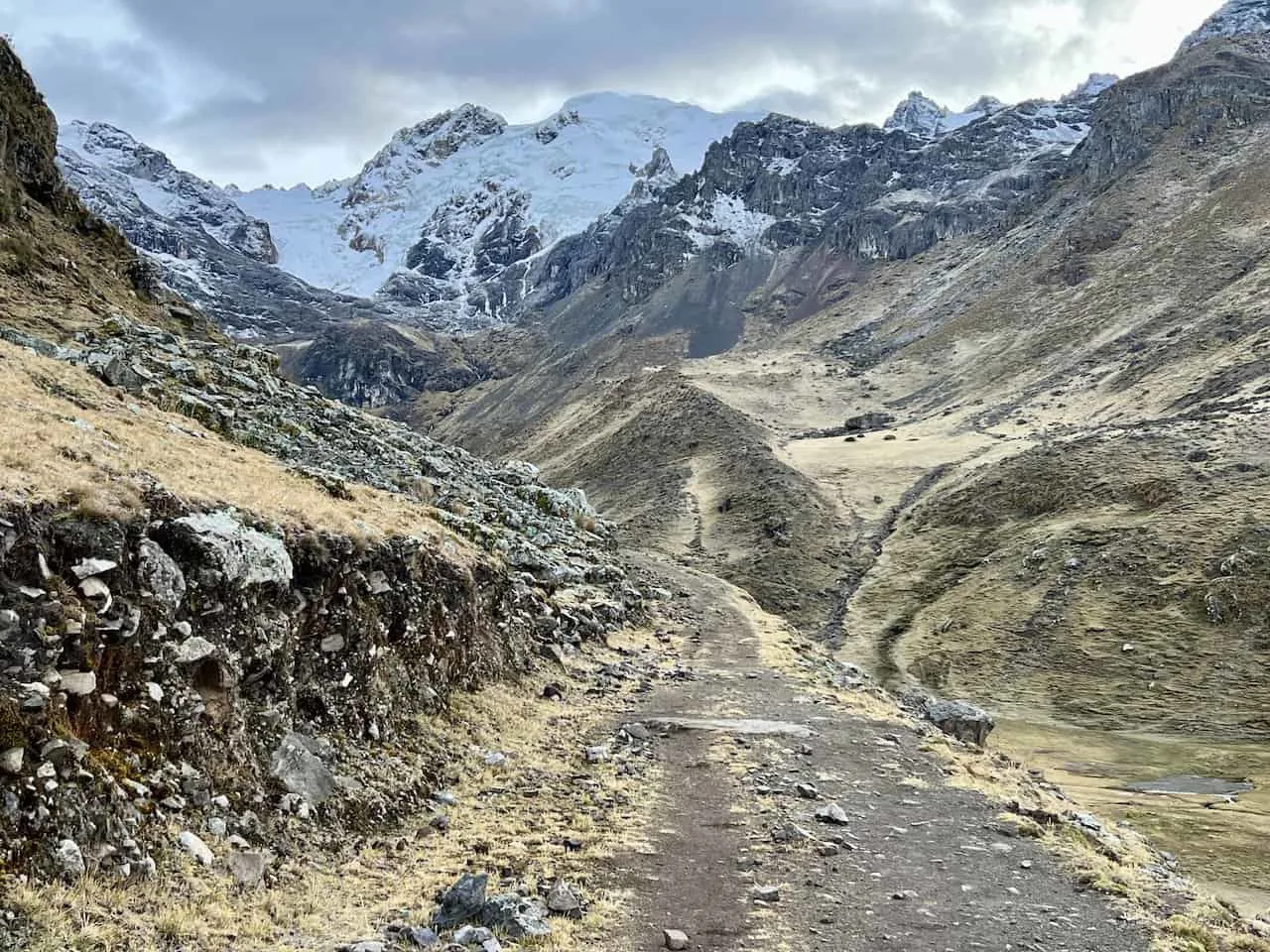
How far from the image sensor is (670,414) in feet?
413

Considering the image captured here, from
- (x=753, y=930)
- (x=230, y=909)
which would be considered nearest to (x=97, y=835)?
(x=230, y=909)

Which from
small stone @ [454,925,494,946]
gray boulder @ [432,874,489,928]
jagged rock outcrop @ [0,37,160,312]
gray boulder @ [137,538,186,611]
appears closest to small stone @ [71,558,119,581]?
gray boulder @ [137,538,186,611]

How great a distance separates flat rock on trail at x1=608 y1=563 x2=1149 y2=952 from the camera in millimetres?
10922

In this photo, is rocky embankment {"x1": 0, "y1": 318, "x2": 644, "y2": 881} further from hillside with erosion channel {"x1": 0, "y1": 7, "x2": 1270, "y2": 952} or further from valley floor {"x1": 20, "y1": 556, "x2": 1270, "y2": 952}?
valley floor {"x1": 20, "y1": 556, "x2": 1270, "y2": 952}

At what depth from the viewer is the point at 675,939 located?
34.2 feet

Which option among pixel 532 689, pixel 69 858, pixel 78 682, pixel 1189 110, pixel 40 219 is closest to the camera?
pixel 69 858

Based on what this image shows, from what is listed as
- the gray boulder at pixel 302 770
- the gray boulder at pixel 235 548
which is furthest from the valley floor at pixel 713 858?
the gray boulder at pixel 235 548

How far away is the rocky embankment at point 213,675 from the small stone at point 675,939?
4.90 metres

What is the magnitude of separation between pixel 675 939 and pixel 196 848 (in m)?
5.92

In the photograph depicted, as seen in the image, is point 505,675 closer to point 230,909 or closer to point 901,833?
point 901,833

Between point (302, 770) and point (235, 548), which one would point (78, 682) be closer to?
point (235, 548)

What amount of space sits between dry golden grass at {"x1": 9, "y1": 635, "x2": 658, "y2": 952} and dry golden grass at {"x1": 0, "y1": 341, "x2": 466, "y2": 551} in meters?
4.72

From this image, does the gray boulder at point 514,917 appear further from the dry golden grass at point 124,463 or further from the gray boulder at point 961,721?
the gray boulder at point 961,721

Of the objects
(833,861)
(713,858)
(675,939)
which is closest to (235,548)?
(675,939)
